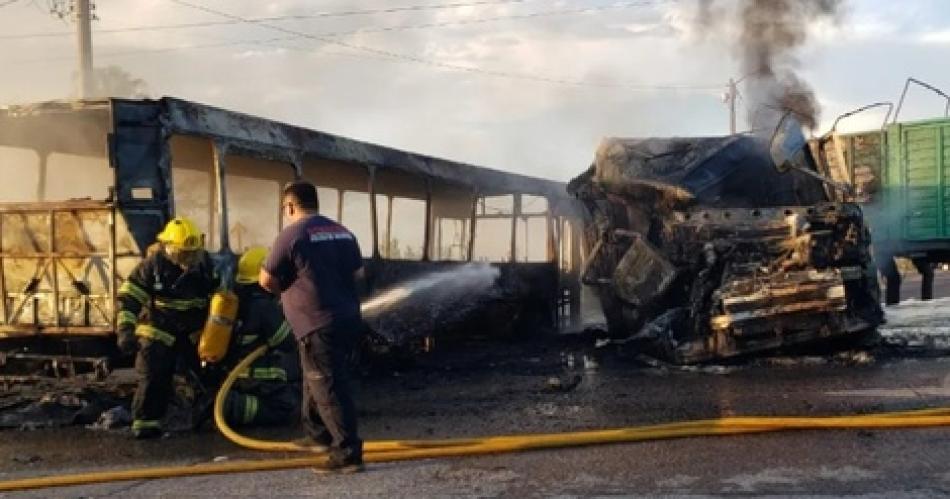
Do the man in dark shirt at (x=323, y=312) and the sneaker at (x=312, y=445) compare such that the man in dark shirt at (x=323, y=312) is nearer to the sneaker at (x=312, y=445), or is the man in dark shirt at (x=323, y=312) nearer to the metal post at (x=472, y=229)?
the sneaker at (x=312, y=445)

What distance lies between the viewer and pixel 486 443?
531cm

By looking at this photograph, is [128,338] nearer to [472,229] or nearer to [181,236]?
[181,236]

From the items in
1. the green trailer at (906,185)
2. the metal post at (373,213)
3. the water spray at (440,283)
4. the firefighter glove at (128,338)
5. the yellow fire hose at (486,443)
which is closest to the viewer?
the yellow fire hose at (486,443)

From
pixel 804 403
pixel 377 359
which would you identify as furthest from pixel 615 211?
pixel 804 403

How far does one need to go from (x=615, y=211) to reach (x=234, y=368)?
18.4ft

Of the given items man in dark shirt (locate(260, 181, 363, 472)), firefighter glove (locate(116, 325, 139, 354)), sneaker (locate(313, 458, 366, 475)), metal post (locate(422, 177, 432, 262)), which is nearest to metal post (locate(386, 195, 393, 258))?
metal post (locate(422, 177, 432, 262))

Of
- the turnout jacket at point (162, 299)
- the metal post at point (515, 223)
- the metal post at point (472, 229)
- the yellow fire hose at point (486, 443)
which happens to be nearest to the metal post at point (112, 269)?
the turnout jacket at point (162, 299)

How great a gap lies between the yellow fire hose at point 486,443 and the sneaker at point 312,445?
1.4 inches

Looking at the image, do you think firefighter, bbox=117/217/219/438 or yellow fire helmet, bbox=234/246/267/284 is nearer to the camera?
firefighter, bbox=117/217/219/438

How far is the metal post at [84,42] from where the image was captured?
20953mm

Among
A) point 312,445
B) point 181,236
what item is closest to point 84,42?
point 181,236

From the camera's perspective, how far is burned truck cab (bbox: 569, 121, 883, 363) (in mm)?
8625

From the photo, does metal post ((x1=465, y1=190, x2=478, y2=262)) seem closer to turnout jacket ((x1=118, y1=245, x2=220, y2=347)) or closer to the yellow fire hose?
turnout jacket ((x1=118, y1=245, x2=220, y2=347))

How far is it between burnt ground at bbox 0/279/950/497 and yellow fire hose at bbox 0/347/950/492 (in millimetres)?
88
